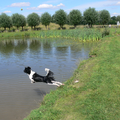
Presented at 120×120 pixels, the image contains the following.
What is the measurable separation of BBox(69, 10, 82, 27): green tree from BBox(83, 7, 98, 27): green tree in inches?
120

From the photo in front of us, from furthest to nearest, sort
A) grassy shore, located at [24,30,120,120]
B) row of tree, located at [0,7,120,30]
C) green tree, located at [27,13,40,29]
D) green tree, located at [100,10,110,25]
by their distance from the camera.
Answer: green tree, located at [100,10,110,25] → green tree, located at [27,13,40,29] → row of tree, located at [0,7,120,30] → grassy shore, located at [24,30,120,120]

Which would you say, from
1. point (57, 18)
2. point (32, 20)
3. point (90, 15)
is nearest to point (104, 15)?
point (90, 15)

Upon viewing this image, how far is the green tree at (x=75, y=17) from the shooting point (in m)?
72.8

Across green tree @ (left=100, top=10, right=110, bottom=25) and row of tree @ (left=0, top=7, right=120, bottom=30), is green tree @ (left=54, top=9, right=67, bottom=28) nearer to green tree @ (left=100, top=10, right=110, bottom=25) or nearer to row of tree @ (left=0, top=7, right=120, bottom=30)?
row of tree @ (left=0, top=7, right=120, bottom=30)

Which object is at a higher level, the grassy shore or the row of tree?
the row of tree

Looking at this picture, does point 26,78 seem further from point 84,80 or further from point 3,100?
point 84,80

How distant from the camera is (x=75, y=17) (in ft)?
240

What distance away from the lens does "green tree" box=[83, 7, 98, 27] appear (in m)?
72.2

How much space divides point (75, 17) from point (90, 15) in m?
7.41

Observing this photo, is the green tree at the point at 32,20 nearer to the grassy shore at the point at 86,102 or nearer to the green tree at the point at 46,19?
the green tree at the point at 46,19

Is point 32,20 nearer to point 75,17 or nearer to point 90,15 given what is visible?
point 75,17

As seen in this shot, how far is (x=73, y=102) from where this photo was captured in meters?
4.97

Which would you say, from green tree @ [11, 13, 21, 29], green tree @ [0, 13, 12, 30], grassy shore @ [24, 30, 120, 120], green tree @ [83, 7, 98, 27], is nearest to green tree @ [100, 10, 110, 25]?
green tree @ [83, 7, 98, 27]

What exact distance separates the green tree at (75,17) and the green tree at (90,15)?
3.06m
